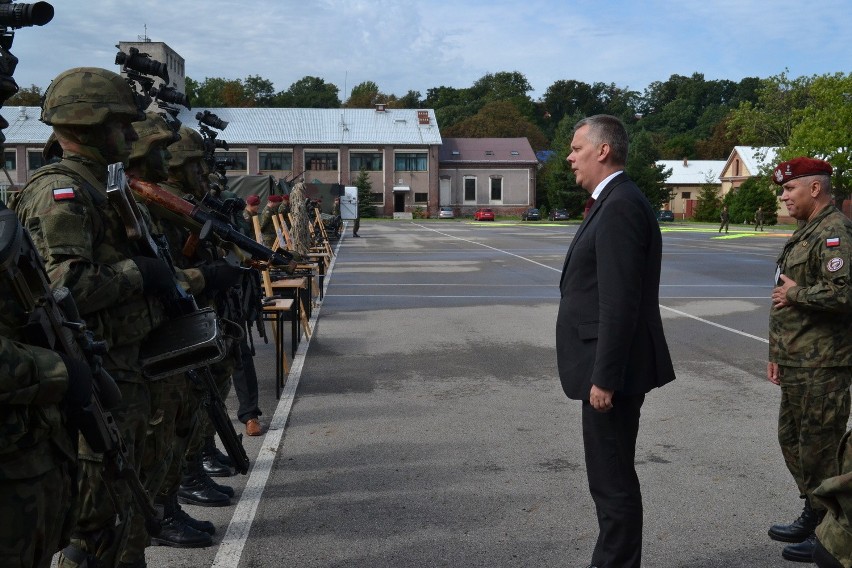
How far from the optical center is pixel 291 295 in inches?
446

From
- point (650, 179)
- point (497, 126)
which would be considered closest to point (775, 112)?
point (650, 179)

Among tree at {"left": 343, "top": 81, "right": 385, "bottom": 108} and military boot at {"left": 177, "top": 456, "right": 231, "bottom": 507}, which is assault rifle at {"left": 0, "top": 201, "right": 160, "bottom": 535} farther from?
tree at {"left": 343, "top": 81, "right": 385, "bottom": 108}

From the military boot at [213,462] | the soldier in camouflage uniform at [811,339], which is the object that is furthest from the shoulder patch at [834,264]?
the military boot at [213,462]

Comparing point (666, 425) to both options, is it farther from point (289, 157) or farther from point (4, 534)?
point (289, 157)

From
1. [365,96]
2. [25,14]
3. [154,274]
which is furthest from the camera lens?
[365,96]

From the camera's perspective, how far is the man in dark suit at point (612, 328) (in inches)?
154

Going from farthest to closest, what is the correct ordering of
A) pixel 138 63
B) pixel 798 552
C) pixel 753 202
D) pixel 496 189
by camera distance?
pixel 496 189 < pixel 753 202 < pixel 138 63 < pixel 798 552

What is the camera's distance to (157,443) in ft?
13.6

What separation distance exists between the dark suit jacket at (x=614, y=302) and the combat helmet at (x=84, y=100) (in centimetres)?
214

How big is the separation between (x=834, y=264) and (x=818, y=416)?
0.82 metres

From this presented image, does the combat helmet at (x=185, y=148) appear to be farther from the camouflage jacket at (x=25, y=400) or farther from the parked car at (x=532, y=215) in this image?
the parked car at (x=532, y=215)

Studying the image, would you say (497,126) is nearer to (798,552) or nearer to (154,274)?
(798,552)

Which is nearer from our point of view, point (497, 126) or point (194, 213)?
point (194, 213)

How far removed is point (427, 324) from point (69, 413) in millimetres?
10773
